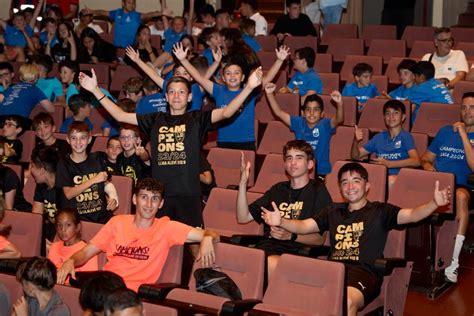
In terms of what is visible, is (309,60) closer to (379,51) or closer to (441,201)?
(379,51)

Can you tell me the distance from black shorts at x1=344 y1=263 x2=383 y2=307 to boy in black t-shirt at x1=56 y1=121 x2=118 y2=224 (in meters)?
1.90

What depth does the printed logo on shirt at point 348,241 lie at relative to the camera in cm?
602

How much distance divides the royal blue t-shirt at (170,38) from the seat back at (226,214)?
17.5 ft

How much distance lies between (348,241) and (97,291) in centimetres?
186

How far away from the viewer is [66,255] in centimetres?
615

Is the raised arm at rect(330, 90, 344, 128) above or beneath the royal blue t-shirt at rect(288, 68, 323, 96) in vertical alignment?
beneath

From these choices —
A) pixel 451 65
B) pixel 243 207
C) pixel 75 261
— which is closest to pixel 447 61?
pixel 451 65

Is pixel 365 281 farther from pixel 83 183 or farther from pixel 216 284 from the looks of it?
pixel 83 183

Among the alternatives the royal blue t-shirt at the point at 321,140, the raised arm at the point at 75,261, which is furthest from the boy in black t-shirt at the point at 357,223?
the royal blue t-shirt at the point at 321,140

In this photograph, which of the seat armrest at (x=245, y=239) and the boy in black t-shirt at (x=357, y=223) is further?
the seat armrest at (x=245, y=239)

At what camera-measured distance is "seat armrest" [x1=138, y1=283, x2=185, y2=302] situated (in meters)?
5.35

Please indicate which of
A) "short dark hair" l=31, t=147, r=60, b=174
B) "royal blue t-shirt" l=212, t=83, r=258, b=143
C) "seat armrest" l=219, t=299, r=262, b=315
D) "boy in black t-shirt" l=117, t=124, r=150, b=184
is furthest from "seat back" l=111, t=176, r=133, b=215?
"seat armrest" l=219, t=299, r=262, b=315

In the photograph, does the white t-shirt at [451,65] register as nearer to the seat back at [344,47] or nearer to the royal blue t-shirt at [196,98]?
the seat back at [344,47]

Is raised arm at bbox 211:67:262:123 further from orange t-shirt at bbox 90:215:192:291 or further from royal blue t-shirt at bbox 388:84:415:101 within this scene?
royal blue t-shirt at bbox 388:84:415:101
